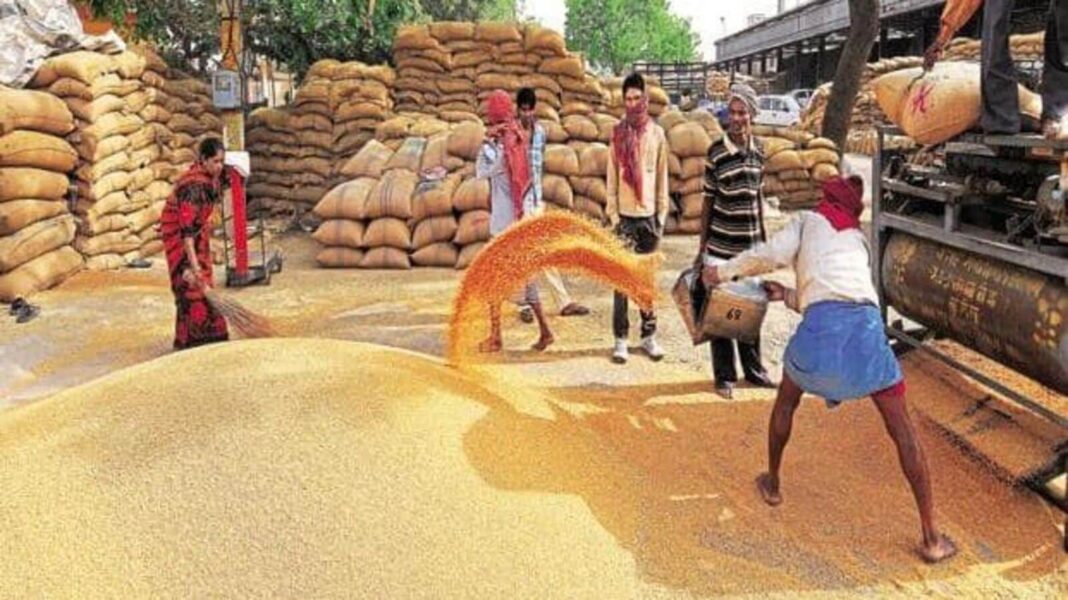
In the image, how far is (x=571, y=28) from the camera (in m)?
43.3

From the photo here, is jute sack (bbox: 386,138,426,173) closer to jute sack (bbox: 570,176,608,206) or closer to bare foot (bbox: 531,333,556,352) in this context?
jute sack (bbox: 570,176,608,206)

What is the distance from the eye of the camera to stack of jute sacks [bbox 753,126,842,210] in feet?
36.0

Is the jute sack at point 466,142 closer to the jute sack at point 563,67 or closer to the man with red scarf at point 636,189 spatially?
the jute sack at point 563,67

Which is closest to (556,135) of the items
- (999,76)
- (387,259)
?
(387,259)

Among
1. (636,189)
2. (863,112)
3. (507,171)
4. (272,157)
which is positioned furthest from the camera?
(863,112)

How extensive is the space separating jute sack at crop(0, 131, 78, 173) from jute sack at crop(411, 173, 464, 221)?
9.58 feet

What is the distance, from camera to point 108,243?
27.1ft

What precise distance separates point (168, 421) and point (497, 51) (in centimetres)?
933

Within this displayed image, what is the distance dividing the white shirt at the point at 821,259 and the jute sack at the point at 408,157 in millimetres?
5959

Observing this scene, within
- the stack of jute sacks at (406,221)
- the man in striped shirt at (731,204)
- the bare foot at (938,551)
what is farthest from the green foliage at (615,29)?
the bare foot at (938,551)

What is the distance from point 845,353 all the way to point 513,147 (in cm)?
284

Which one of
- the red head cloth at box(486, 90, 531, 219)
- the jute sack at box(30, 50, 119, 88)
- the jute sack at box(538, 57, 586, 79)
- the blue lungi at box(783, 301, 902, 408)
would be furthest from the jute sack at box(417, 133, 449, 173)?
the blue lungi at box(783, 301, 902, 408)

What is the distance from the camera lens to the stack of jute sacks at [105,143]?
7734 mm

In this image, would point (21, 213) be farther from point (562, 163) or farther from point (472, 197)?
point (562, 163)
